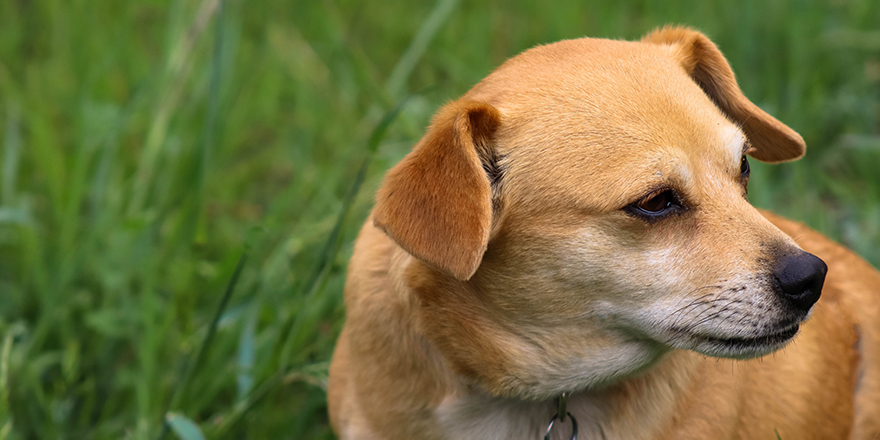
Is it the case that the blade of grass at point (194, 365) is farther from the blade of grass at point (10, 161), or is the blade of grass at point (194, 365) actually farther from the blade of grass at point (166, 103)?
the blade of grass at point (10, 161)

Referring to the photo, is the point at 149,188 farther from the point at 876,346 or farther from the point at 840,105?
the point at 840,105

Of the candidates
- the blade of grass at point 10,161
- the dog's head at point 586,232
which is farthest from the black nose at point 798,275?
the blade of grass at point 10,161

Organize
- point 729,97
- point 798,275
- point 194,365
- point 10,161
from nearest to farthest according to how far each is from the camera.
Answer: point 798,275 < point 729,97 < point 194,365 < point 10,161

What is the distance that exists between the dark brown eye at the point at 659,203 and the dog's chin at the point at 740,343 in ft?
1.11

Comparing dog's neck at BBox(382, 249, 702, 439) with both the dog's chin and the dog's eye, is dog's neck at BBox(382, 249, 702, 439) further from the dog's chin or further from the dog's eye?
the dog's eye

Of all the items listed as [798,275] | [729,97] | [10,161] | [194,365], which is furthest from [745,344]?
[10,161]

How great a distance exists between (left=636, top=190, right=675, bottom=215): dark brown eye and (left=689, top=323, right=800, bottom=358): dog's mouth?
342 millimetres

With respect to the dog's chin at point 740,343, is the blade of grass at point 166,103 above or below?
above

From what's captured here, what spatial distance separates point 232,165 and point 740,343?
342 centimetres

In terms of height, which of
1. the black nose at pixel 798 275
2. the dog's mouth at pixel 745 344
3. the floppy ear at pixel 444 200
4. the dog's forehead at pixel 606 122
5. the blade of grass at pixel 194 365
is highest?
the dog's forehead at pixel 606 122

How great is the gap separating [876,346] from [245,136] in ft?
11.7

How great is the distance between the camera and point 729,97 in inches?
104

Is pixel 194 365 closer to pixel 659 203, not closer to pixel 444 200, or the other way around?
pixel 444 200

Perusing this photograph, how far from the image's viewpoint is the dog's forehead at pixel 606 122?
2.10 metres
